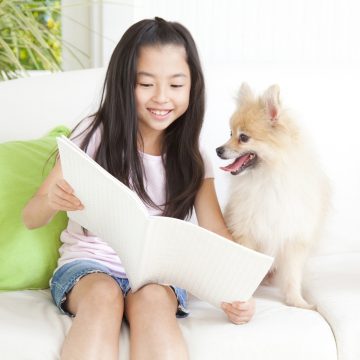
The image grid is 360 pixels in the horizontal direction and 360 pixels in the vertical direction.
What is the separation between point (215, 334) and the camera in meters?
1.48

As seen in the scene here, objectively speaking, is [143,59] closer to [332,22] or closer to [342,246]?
[342,246]

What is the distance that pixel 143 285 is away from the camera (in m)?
1.54

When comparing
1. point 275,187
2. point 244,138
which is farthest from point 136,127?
point 275,187

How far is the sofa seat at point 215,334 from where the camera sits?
1.39 metres

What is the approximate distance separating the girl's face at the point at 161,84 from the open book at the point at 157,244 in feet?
1.15

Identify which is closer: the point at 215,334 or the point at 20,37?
the point at 215,334

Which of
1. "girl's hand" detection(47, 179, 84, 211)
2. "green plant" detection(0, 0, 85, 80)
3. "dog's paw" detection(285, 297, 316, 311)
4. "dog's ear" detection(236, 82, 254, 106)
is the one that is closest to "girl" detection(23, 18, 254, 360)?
"girl's hand" detection(47, 179, 84, 211)

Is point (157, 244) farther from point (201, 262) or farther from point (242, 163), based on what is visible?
point (242, 163)

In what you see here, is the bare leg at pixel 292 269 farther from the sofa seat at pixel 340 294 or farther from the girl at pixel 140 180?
the girl at pixel 140 180

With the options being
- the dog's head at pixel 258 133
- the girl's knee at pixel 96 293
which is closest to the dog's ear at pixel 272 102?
the dog's head at pixel 258 133

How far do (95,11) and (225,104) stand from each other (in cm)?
98

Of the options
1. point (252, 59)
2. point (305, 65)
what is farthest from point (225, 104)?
point (252, 59)

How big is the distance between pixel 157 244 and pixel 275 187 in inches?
19.5

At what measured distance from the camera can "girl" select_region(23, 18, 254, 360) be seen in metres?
1.41
